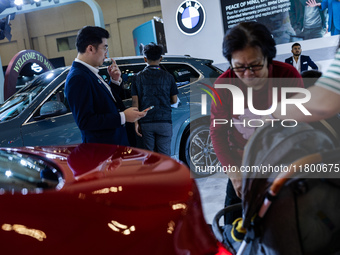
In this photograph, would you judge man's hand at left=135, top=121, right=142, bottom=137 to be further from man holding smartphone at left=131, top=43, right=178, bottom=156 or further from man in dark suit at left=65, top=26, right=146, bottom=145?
man in dark suit at left=65, top=26, right=146, bottom=145

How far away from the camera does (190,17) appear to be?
23.9 ft

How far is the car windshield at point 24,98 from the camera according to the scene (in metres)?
4.04

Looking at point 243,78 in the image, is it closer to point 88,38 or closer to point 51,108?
point 88,38

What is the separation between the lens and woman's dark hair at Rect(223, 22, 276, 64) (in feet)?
5.38

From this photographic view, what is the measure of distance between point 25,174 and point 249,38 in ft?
3.75

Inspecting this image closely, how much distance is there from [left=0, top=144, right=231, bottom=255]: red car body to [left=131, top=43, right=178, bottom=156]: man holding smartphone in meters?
2.41

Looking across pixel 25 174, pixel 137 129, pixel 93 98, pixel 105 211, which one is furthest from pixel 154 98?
pixel 105 211

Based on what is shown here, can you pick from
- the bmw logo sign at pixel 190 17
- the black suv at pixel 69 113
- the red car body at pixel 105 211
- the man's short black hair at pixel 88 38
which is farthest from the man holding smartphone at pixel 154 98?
the bmw logo sign at pixel 190 17

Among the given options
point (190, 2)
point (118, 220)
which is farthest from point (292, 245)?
point (190, 2)

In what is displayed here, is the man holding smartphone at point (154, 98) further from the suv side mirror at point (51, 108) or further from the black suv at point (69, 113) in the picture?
the suv side mirror at point (51, 108)

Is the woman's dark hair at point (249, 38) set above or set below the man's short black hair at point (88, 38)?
below

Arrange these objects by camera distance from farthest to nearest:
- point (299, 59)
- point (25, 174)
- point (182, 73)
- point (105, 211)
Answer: point (299, 59) → point (182, 73) → point (25, 174) → point (105, 211)

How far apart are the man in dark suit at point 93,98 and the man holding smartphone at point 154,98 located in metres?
1.13

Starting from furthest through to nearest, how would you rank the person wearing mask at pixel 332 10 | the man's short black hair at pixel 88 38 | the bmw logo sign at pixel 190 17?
the bmw logo sign at pixel 190 17 < the person wearing mask at pixel 332 10 < the man's short black hair at pixel 88 38
